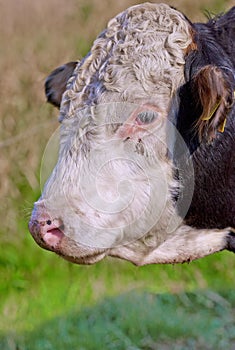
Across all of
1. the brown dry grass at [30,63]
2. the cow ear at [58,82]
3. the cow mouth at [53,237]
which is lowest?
the brown dry grass at [30,63]

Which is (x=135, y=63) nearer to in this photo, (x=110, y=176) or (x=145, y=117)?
(x=145, y=117)

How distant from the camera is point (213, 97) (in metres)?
4.32

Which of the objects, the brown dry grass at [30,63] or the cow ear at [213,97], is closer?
the cow ear at [213,97]

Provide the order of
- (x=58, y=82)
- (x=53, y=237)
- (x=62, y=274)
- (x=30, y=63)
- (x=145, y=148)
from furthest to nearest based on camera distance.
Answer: (x=30, y=63) < (x=62, y=274) < (x=58, y=82) < (x=145, y=148) < (x=53, y=237)

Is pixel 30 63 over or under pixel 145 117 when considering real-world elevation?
under

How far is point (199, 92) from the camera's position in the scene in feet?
14.5

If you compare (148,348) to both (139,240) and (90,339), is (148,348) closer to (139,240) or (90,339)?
(90,339)

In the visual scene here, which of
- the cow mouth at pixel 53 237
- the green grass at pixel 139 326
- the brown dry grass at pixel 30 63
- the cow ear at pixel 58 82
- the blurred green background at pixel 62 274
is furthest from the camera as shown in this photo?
the brown dry grass at pixel 30 63

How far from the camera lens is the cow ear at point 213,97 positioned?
14.2 feet

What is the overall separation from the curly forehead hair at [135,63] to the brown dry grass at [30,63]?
10.4ft

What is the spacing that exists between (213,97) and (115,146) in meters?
0.45

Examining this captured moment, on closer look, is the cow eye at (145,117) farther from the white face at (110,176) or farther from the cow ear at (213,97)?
the cow ear at (213,97)

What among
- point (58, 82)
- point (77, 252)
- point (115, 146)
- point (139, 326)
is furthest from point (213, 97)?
point (139, 326)

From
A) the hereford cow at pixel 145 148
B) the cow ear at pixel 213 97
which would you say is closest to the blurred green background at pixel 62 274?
the hereford cow at pixel 145 148
